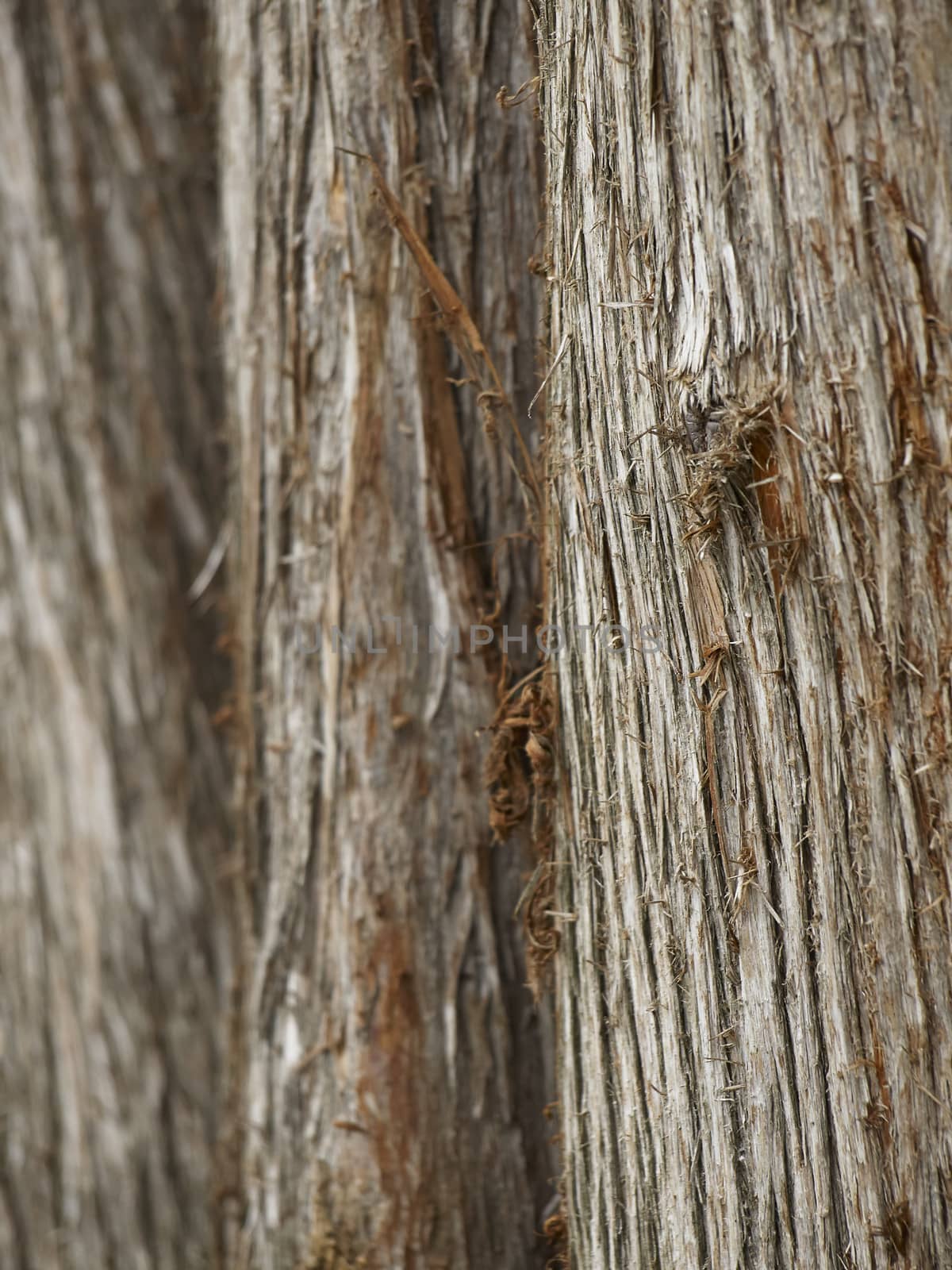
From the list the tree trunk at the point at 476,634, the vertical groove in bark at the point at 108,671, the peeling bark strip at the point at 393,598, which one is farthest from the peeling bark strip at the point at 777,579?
the vertical groove in bark at the point at 108,671

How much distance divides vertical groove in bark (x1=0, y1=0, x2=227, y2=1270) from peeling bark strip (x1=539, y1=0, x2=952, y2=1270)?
134 cm

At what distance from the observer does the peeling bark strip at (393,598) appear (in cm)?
146

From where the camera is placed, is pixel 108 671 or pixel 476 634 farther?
pixel 108 671

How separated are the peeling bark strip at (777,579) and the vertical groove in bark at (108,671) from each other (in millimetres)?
1336

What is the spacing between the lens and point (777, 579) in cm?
111

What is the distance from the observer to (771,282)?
1.08 meters

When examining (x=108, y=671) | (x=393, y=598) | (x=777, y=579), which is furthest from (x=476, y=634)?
(x=108, y=671)

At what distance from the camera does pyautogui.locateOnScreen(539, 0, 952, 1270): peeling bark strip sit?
41.4 inches

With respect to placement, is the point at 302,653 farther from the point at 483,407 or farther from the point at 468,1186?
the point at 468,1186

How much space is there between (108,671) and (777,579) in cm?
166

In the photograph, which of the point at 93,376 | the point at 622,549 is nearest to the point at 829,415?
the point at 622,549

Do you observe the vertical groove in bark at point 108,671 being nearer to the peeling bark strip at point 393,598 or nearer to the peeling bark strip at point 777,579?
the peeling bark strip at point 393,598

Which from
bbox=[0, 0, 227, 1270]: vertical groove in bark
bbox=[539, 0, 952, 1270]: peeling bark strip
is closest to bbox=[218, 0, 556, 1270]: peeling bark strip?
bbox=[539, 0, 952, 1270]: peeling bark strip

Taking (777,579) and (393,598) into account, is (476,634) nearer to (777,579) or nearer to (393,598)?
(393,598)
